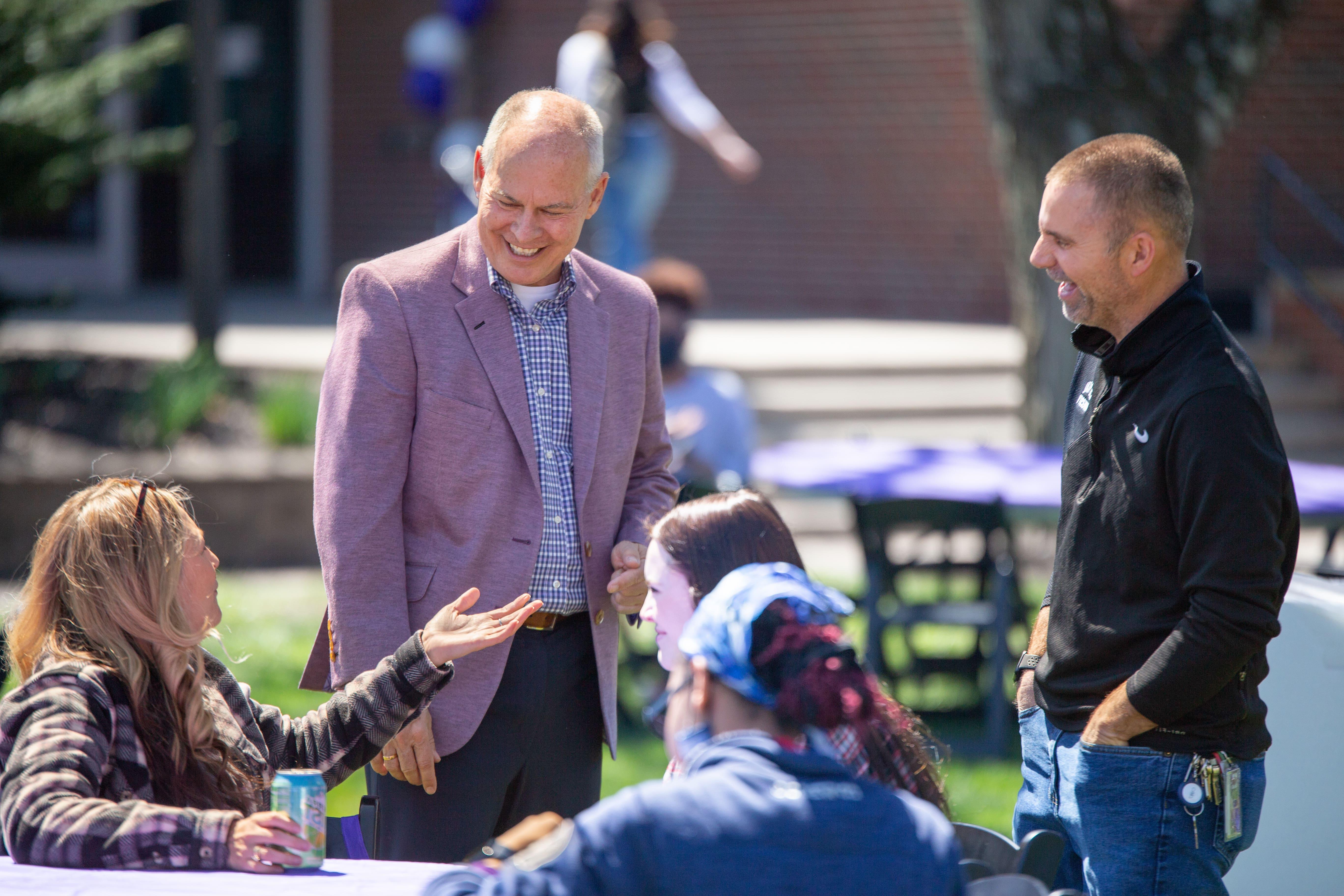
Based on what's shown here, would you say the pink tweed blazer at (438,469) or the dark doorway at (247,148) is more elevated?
the dark doorway at (247,148)

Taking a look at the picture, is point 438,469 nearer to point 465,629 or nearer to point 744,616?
point 465,629

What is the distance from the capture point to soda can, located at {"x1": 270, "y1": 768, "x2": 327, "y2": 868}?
87.2 inches

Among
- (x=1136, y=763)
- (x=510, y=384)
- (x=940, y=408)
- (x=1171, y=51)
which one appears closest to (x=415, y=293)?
(x=510, y=384)

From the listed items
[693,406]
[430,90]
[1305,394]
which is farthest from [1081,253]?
[430,90]

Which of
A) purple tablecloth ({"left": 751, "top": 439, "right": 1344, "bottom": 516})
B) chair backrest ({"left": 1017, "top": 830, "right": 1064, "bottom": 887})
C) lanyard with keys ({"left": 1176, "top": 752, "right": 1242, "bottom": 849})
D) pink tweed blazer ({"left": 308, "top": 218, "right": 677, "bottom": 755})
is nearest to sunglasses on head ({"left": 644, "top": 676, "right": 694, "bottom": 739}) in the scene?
chair backrest ({"left": 1017, "top": 830, "right": 1064, "bottom": 887})

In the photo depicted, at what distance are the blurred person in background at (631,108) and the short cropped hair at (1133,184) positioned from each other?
16.6 ft

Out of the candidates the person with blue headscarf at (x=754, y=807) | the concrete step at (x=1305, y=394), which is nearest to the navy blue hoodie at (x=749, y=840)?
the person with blue headscarf at (x=754, y=807)

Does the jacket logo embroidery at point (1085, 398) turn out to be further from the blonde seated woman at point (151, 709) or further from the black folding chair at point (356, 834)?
the black folding chair at point (356, 834)

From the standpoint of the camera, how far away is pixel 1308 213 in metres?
11.5

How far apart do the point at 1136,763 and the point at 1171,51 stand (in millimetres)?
4854

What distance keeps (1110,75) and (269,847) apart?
17.9 feet

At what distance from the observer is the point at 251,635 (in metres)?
6.49

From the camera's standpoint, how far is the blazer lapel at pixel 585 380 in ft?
9.70

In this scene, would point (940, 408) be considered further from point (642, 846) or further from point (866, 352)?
point (642, 846)
